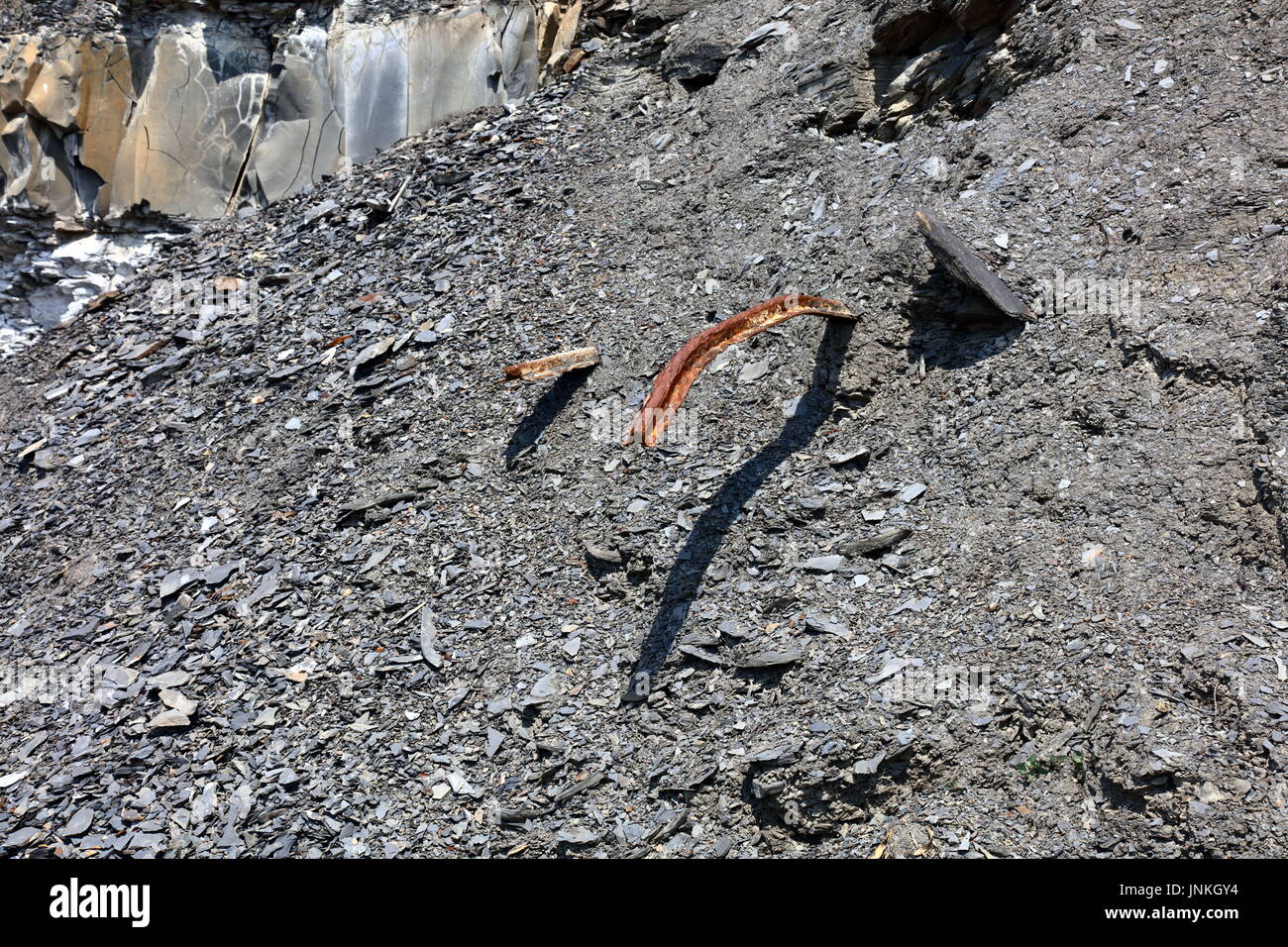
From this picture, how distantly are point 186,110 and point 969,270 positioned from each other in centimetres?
902

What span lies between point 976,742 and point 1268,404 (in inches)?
84.2

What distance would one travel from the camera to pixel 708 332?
5.10 metres

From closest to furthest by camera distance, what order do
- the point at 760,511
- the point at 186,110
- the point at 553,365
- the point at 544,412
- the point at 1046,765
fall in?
the point at 1046,765
the point at 760,511
the point at 553,365
the point at 544,412
the point at 186,110

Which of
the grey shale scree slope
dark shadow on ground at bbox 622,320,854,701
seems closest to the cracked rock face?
the grey shale scree slope

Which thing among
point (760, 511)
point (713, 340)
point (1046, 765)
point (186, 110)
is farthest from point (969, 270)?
point (186, 110)

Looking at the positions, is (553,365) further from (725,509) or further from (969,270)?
(969,270)

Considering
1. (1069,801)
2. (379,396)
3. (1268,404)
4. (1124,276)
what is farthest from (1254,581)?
(379,396)

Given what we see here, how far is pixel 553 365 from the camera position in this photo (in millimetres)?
6000

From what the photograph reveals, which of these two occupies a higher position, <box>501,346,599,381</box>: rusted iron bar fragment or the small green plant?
<box>501,346,599,381</box>: rusted iron bar fragment

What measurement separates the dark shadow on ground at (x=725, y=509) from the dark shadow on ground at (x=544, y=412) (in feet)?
4.63

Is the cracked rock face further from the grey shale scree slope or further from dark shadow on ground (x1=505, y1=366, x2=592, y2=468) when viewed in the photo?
dark shadow on ground (x1=505, y1=366, x2=592, y2=468)

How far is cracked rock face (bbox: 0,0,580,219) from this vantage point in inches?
393

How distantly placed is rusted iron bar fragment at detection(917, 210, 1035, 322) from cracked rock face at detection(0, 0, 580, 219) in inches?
269

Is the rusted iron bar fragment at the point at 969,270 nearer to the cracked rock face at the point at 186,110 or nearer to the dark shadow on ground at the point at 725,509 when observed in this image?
the dark shadow on ground at the point at 725,509
